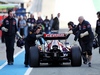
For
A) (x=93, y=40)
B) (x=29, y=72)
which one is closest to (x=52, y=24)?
(x=93, y=40)

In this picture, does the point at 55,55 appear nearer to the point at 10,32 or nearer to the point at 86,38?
the point at 86,38

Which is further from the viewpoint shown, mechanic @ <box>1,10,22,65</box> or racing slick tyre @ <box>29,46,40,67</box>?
mechanic @ <box>1,10,22,65</box>

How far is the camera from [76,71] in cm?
1766

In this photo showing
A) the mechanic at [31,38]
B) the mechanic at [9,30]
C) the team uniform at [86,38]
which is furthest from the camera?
the mechanic at [9,30]

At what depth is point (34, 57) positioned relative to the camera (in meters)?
19.1

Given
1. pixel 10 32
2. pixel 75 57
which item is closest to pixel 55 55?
pixel 75 57

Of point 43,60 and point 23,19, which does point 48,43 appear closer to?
point 43,60

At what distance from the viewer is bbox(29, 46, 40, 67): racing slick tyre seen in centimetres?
1909

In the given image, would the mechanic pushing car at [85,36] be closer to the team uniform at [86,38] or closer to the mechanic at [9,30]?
the team uniform at [86,38]

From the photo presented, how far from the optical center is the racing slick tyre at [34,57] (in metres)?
19.1

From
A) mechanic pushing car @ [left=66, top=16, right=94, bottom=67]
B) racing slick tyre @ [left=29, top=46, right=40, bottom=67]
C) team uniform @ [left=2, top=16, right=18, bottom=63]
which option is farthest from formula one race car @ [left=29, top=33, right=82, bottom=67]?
team uniform @ [left=2, top=16, right=18, bottom=63]

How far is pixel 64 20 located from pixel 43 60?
225 ft

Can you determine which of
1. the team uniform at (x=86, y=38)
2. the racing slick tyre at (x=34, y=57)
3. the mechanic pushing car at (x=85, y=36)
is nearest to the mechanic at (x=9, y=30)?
the racing slick tyre at (x=34, y=57)

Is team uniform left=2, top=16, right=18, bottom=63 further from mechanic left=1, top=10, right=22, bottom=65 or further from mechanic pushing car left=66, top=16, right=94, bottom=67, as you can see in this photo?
mechanic pushing car left=66, top=16, right=94, bottom=67
